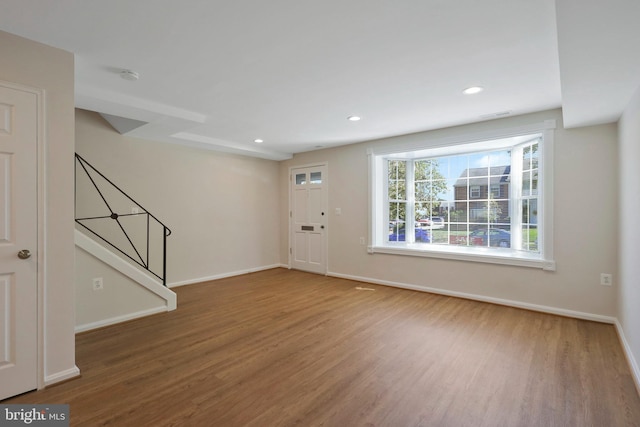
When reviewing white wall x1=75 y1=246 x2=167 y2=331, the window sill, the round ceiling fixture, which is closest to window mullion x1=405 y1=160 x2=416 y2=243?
the window sill

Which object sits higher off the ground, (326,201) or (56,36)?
(56,36)

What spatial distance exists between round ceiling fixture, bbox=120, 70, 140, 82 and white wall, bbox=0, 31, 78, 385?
39 cm

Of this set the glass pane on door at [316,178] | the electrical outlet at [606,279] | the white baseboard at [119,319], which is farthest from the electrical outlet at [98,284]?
the electrical outlet at [606,279]

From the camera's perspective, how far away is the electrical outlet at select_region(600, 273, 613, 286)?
10.6ft

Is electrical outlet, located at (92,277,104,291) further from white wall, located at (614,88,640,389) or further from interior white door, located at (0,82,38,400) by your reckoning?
white wall, located at (614,88,640,389)

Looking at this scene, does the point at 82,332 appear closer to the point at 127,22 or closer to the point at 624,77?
the point at 127,22

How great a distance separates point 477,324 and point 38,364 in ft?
12.7

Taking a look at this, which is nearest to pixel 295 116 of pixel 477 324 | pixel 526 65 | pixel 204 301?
pixel 526 65

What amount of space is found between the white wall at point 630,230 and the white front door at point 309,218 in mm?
4032

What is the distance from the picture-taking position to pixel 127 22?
1.89 m

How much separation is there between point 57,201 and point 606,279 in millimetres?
5198

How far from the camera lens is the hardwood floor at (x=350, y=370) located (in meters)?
1.84

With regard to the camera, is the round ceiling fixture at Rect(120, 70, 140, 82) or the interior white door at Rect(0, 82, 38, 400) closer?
the interior white door at Rect(0, 82, 38, 400)

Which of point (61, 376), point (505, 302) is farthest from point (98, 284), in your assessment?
point (505, 302)
